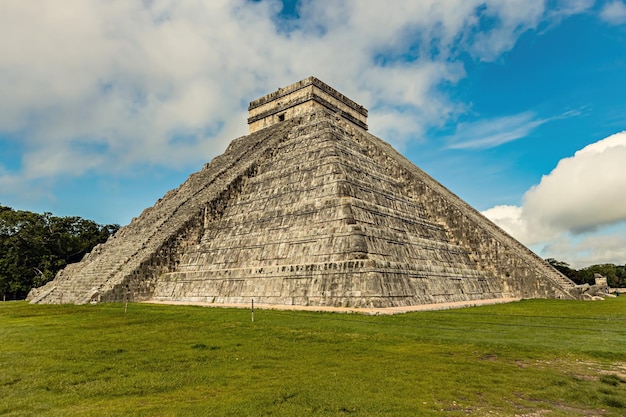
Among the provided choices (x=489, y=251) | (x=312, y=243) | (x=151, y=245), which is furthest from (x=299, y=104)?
(x=489, y=251)

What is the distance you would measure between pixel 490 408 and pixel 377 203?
17041 millimetres

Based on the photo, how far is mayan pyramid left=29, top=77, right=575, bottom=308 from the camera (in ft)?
59.1

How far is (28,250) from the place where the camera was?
4194 centimetres

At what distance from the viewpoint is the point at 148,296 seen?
22.7m

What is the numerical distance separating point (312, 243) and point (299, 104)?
19.5 meters

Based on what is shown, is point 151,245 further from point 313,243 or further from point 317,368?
point 317,368

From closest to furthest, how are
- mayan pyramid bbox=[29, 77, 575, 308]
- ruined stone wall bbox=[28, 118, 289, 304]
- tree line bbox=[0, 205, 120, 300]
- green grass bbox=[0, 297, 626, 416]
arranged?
green grass bbox=[0, 297, 626, 416] < mayan pyramid bbox=[29, 77, 575, 308] < ruined stone wall bbox=[28, 118, 289, 304] < tree line bbox=[0, 205, 120, 300]

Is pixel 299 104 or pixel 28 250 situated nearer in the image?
pixel 299 104

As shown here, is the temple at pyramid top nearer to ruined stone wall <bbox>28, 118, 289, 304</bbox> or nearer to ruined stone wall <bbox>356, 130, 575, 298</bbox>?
ruined stone wall <bbox>28, 118, 289, 304</bbox>

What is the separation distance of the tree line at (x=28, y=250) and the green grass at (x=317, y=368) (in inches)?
1326

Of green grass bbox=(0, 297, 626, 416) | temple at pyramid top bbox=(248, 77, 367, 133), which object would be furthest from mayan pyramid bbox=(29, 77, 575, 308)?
green grass bbox=(0, 297, 626, 416)

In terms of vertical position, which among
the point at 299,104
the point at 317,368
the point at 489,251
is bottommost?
the point at 317,368

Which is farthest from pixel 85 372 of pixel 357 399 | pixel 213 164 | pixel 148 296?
pixel 213 164

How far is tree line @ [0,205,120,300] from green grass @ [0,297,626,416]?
33.7 metres
